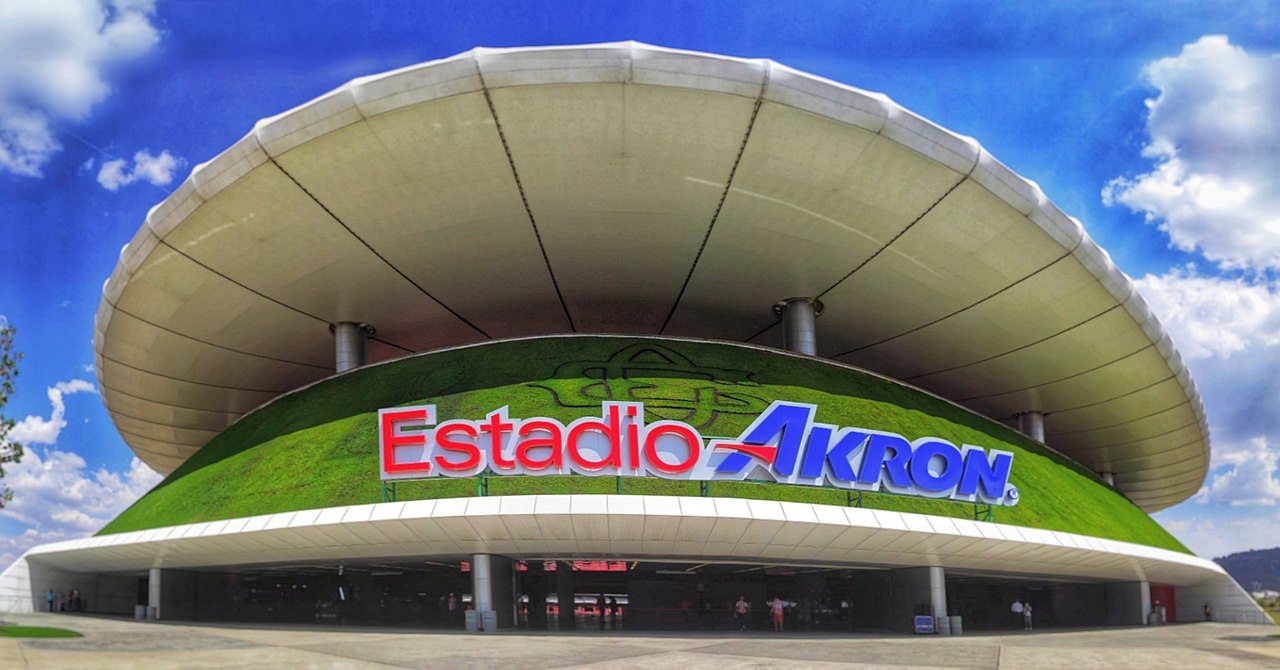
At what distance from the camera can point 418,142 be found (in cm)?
2188

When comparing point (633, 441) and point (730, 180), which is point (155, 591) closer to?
point (633, 441)

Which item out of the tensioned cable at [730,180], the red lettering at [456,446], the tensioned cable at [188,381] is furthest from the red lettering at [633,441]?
the tensioned cable at [188,381]

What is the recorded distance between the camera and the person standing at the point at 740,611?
94.5 ft

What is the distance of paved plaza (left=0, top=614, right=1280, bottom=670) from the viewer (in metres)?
14.6

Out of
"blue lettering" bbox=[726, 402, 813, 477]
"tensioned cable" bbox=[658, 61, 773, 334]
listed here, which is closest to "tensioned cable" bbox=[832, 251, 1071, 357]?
"tensioned cable" bbox=[658, 61, 773, 334]

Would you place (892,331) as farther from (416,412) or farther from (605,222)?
(416,412)

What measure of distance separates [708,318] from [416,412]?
12201mm

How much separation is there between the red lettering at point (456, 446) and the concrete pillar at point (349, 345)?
875 centimetres

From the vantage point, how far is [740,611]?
95.4 feet

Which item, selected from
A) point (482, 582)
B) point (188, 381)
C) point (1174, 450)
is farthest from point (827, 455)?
point (1174, 450)

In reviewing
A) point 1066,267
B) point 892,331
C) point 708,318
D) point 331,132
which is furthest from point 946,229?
point 331,132

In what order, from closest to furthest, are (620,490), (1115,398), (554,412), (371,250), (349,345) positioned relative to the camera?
(620,490), (554,412), (371,250), (349,345), (1115,398)

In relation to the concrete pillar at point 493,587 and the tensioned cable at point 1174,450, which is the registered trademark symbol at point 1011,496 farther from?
the tensioned cable at point 1174,450

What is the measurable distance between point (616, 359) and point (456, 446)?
5374mm
